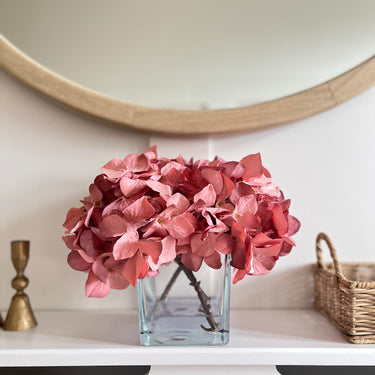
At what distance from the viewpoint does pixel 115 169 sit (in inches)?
21.1

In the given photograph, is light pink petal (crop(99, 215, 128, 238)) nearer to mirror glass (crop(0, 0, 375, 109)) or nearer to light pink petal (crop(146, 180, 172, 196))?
light pink petal (crop(146, 180, 172, 196))

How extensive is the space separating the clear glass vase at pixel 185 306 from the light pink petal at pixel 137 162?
155 mm

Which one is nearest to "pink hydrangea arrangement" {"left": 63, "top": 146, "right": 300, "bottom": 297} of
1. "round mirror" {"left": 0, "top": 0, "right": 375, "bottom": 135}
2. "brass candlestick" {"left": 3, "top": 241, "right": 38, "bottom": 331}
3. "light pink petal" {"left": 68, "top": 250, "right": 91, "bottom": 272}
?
"light pink petal" {"left": 68, "top": 250, "right": 91, "bottom": 272}

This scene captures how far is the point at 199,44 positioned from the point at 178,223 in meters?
0.39

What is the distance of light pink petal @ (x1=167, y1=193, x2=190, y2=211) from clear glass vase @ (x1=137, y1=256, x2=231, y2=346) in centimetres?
10

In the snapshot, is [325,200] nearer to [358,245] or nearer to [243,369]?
[358,245]

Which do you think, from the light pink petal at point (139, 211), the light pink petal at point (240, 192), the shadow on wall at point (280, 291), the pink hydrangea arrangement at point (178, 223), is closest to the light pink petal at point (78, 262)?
the pink hydrangea arrangement at point (178, 223)

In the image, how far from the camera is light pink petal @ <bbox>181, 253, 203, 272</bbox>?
52 cm

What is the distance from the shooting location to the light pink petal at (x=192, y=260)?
521 millimetres

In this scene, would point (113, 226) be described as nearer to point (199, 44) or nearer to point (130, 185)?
point (130, 185)

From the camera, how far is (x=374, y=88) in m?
0.76

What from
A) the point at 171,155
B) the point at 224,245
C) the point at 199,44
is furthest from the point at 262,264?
the point at 199,44

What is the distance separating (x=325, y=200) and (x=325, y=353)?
0.32 meters

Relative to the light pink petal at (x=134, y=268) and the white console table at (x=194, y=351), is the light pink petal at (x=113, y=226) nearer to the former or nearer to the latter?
the light pink petal at (x=134, y=268)
